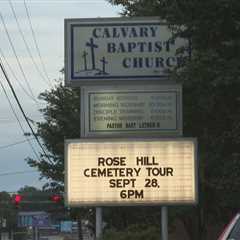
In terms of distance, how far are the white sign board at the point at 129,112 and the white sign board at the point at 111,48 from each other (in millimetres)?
473

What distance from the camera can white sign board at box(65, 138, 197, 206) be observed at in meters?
16.5

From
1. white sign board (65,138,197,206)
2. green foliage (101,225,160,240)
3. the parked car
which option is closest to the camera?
the parked car

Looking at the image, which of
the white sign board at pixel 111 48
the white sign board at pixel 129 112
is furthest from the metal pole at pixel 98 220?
the white sign board at pixel 111 48

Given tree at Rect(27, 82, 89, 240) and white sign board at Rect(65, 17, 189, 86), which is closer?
white sign board at Rect(65, 17, 189, 86)

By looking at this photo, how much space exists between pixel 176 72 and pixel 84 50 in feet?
12.6

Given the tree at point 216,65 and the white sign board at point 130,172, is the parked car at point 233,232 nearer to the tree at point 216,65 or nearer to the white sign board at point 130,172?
the tree at point 216,65

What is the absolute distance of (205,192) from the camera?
76.1 feet

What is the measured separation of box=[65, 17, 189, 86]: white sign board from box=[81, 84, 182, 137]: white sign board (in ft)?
1.55

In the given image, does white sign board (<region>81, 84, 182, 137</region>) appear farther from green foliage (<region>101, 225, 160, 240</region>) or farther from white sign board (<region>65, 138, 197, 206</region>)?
green foliage (<region>101, 225, 160, 240</region>)

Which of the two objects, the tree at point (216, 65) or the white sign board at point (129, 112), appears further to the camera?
the white sign board at point (129, 112)

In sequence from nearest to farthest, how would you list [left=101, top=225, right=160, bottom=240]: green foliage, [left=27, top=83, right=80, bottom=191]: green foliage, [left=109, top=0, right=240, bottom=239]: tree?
[left=109, top=0, right=240, bottom=239]: tree, [left=101, top=225, right=160, bottom=240]: green foliage, [left=27, top=83, right=80, bottom=191]: green foliage

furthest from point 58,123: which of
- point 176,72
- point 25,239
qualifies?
point 25,239

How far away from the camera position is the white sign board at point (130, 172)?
16547 mm

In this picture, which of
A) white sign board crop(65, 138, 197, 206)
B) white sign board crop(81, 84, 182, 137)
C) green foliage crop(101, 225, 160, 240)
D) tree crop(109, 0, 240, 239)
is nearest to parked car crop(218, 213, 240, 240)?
tree crop(109, 0, 240, 239)
